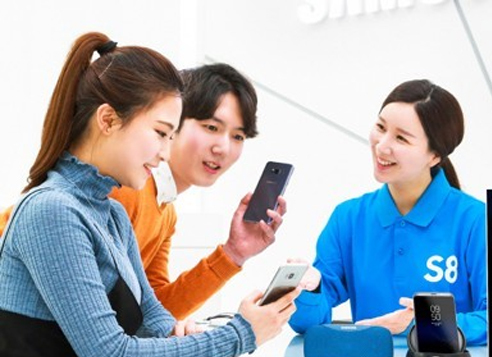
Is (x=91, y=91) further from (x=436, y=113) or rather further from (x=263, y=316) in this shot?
(x=436, y=113)

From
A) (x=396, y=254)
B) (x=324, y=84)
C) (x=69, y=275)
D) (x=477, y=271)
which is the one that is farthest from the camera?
(x=324, y=84)

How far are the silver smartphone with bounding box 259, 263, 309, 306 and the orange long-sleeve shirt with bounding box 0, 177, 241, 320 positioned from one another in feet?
2.04

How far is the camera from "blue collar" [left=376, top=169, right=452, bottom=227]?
2248 mm

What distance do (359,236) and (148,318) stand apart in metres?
0.84

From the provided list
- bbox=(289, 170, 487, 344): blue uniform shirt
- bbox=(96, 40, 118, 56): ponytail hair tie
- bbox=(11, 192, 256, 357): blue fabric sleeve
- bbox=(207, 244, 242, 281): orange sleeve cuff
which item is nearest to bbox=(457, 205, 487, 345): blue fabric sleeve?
bbox=(289, 170, 487, 344): blue uniform shirt

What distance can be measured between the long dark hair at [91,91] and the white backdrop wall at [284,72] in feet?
6.23

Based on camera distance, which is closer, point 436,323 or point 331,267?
point 436,323

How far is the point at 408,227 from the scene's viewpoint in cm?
226

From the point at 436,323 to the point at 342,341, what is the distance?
0.63ft

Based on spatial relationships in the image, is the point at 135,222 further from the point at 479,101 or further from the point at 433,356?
the point at 479,101

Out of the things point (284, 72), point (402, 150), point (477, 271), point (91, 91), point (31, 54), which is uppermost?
point (31, 54)

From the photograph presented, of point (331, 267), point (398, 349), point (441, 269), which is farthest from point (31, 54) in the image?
point (398, 349)

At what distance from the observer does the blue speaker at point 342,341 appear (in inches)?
63.7

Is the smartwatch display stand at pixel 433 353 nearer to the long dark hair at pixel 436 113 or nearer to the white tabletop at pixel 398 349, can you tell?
the white tabletop at pixel 398 349
